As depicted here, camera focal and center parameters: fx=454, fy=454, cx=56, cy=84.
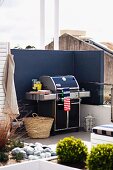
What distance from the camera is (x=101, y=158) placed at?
5062 millimetres

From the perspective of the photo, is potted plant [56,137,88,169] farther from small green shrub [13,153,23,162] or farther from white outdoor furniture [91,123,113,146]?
white outdoor furniture [91,123,113,146]

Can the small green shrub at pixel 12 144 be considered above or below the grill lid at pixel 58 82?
below

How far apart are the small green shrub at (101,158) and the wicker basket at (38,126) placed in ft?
14.2

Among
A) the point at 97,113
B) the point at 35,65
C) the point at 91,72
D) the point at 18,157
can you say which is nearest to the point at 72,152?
the point at 18,157

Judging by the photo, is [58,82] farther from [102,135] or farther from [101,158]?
[101,158]

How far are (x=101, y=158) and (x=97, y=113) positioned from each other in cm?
537

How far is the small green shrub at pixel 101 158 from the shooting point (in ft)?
16.5

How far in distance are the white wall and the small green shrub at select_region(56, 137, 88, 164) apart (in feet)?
14.9

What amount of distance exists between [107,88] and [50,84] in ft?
4.55

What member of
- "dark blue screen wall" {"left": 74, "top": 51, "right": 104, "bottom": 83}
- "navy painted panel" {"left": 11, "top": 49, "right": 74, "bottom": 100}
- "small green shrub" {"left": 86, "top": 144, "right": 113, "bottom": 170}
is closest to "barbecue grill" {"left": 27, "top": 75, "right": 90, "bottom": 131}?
"navy painted panel" {"left": 11, "top": 49, "right": 74, "bottom": 100}

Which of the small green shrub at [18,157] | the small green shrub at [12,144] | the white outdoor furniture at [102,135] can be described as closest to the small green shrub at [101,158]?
the small green shrub at [18,157]

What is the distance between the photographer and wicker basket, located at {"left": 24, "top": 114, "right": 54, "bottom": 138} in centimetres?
945

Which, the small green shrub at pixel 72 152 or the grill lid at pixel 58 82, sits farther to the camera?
the grill lid at pixel 58 82

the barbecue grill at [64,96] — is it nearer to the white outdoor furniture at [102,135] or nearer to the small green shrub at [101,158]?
Answer: the white outdoor furniture at [102,135]
